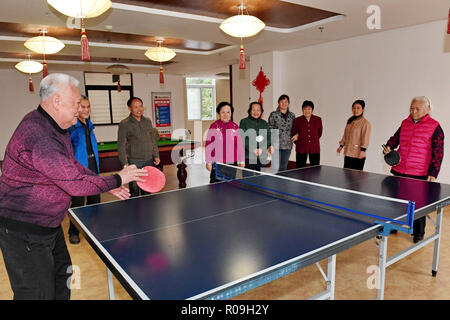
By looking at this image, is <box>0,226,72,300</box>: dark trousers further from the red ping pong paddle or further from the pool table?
the pool table

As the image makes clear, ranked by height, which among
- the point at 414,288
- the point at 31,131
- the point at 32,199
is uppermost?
the point at 31,131

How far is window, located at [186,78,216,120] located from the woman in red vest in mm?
11163

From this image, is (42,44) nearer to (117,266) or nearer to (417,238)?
(117,266)

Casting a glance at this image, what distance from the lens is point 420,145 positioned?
3016 mm

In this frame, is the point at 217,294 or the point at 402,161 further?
the point at 402,161

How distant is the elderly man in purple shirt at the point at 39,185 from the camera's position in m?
1.41

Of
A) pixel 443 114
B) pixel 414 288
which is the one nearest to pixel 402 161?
pixel 414 288

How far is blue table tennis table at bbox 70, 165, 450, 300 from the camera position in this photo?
4.00ft

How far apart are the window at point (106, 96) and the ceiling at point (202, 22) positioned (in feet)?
9.17

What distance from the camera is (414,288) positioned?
2.47 meters

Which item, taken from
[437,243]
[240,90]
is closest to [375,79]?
[437,243]

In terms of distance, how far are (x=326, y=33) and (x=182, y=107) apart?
6658mm

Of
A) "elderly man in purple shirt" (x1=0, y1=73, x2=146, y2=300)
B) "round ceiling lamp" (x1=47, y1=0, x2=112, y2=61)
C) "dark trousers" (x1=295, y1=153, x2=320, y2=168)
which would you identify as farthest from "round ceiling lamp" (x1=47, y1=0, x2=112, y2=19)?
"dark trousers" (x1=295, y1=153, x2=320, y2=168)

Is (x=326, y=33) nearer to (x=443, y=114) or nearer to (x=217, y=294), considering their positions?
(x=443, y=114)
